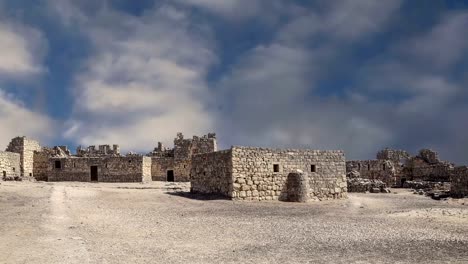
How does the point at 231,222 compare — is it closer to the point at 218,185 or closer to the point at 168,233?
the point at 168,233

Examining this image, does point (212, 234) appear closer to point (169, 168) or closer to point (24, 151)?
point (169, 168)

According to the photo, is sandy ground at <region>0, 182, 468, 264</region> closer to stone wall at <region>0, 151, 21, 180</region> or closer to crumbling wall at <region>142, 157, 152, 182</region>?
stone wall at <region>0, 151, 21, 180</region>

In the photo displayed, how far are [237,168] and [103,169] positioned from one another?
2169 cm

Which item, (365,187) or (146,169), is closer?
(365,187)

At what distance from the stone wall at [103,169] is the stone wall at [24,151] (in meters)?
2.94

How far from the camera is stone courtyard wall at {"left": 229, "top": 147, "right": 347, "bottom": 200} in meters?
22.8

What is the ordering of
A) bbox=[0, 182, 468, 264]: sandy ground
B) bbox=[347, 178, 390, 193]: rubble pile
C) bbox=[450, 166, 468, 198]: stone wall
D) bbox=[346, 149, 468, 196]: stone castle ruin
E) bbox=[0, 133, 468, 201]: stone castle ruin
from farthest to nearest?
bbox=[346, 149, 468, 196]: stone castle ruin < bbox=[347, 178, 390, 193]: rubble pile < bbox=[450, 166, 468, 198]: stone wall < bbox=[0, 133, 468, 201]: stone castle ruin < bbox=[0, 182, 468, 264]: sandy ground

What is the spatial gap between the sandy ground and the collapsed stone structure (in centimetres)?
2696

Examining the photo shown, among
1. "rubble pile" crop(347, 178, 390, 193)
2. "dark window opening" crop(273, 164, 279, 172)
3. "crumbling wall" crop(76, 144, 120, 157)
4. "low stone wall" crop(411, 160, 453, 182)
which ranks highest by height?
"crumbling wall" crop(76, 144, 120, 157)

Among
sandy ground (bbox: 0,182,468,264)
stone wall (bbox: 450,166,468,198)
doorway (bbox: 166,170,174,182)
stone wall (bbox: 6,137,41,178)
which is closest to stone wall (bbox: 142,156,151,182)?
doorway (bbox: 166,170,174,182)

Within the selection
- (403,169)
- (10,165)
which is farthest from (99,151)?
(403,169)

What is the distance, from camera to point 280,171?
24188mm

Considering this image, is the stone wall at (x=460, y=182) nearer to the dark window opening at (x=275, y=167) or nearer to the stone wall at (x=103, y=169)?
the dark window opening at (x=275, y=167)

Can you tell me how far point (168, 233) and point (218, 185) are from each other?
1159 centimetres
